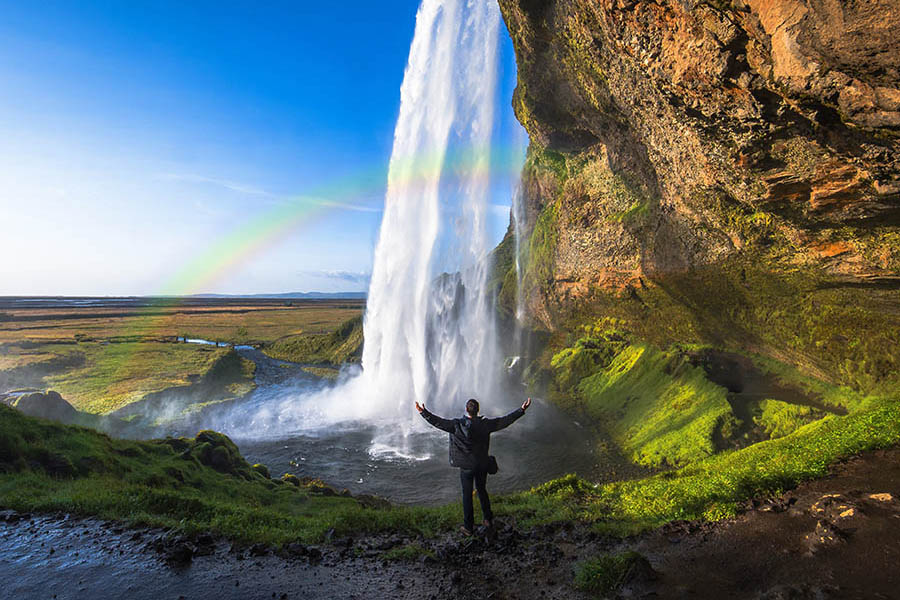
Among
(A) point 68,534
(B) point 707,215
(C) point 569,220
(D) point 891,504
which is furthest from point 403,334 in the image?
(D) point 891,504

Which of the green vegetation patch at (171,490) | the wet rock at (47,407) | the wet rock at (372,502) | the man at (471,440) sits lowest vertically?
the wet rock at (372,502)

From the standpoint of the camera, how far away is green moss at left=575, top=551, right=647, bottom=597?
5.39m

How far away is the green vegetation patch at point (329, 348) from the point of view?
4719cm

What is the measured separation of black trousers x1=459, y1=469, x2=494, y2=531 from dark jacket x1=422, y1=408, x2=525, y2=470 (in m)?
0.13

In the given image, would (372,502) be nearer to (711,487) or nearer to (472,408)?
(472,408)

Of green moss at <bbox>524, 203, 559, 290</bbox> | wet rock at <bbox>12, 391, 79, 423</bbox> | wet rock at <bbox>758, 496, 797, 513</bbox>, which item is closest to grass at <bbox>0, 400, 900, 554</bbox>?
wet rock at <bbox>758, 496, 797, 513</bbox>

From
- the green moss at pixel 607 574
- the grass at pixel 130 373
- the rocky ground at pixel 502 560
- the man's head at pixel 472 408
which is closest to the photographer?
the rocky ground at pixel 502 560

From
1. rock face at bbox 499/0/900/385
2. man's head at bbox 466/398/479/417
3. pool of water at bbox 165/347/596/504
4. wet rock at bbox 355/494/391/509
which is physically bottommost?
pool of water at bbox 165/347/596/504

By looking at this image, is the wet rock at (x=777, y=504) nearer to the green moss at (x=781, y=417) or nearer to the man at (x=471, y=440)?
the man at (x=471, y=440)

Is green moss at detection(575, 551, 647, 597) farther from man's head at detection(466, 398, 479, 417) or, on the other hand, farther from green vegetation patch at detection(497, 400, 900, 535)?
man's head at detection(466, 398, 479, 417)

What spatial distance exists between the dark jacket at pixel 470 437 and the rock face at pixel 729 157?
824 cm

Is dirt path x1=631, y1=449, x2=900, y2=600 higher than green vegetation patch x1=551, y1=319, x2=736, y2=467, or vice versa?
dirt path x1=631, y1=449, x2=900, y2=600

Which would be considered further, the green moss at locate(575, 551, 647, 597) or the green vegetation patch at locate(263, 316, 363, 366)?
the green vegetation patch at locate(263, 316, 363, 366)

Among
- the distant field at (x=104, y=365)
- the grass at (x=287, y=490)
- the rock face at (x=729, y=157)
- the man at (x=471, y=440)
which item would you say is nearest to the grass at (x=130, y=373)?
the distant field at (x=104, y=365)
